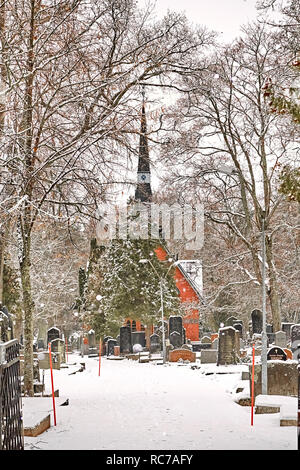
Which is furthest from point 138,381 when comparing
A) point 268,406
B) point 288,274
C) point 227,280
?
point 268,406

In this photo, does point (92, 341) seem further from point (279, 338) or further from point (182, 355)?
point (279, 338)

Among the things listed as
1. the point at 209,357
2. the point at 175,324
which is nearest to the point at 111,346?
the point at 175,324

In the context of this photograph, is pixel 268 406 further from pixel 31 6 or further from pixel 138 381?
pixel 138 381

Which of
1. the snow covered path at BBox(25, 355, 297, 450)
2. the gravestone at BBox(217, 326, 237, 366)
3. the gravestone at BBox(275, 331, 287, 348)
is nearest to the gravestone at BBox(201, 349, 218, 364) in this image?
the gravestone at BBox(217, 326, 237, 366)

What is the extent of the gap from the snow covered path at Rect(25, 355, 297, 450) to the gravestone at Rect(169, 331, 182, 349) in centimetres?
1456

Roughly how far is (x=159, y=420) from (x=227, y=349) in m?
15.7

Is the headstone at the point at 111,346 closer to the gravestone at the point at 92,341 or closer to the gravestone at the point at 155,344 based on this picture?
the gravestone at the point at 155,344

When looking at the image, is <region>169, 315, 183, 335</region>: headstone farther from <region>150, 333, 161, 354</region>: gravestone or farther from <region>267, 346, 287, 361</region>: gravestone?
<region>267, 346, 287, 361</region>: gravestone

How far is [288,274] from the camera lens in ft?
95.3

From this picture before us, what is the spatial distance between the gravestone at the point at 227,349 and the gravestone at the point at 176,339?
9950 millimetres

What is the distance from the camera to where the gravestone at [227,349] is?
28.0 meters

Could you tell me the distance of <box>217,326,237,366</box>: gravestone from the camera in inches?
1101

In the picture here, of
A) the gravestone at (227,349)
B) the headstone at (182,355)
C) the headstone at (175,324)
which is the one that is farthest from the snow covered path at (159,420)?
the headstone at (175,324)

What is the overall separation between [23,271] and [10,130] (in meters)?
3.71
